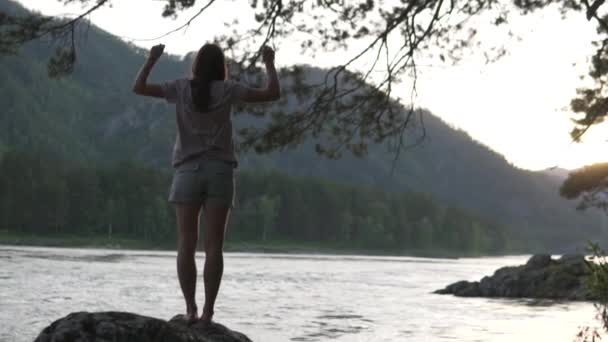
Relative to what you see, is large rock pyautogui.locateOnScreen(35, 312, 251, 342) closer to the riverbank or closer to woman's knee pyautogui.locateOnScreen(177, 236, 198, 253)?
woman's knee pyautogui.locateOnScreen(177, 236, 198, 253)

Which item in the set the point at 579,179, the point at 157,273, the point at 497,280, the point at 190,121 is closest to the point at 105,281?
the point at 157,273

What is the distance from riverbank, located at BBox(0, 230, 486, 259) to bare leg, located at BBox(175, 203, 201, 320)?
92.2 metres

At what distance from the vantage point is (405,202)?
6068 inches

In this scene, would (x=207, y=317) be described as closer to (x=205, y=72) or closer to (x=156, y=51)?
(x=205, y=72)

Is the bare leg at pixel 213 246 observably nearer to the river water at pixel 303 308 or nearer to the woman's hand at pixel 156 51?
the woman's hand at pixel 156 51

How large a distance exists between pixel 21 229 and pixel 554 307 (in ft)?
269

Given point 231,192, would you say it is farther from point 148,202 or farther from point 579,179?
point 148,202

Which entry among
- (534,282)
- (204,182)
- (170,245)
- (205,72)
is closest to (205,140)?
(204,182)

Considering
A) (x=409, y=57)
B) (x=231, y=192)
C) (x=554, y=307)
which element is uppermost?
(x=409, y=57)

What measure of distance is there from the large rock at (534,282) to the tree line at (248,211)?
69.2m

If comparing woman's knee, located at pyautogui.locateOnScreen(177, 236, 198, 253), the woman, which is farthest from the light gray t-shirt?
woman's knee, located at pyautogui.locateOnScreen(177, 236, 198, 253)

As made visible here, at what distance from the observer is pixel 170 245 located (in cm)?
10762

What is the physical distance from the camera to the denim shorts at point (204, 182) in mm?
6250

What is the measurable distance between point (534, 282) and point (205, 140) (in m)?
36.4
